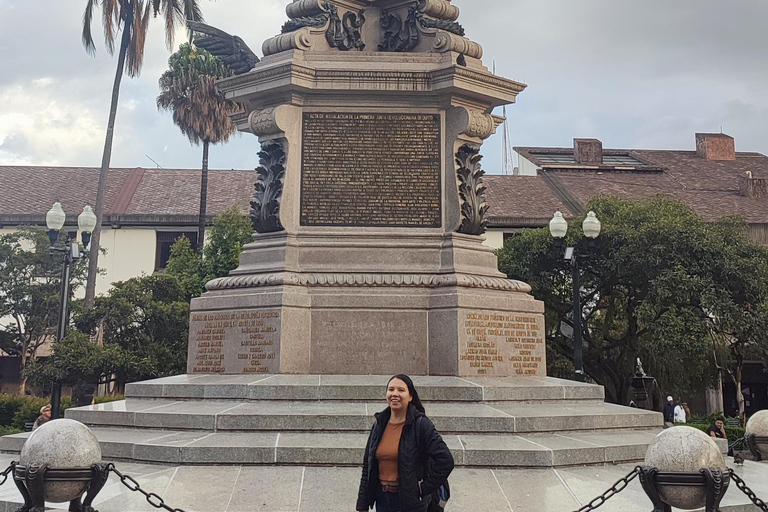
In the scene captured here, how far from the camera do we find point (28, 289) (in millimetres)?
33719

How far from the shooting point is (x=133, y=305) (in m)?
28.4

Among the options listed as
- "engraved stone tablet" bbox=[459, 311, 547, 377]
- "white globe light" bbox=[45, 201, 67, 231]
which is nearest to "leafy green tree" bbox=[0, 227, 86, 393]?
"white globe light" bbox=[45, 201, 67, 231]

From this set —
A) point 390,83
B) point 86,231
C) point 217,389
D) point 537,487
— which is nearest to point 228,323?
point 217,389

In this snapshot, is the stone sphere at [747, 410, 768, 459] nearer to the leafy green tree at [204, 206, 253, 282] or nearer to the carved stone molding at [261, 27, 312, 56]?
the carved stone molding at [261, 27, 312, 56]

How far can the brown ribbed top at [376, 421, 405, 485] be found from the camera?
18.3 ft

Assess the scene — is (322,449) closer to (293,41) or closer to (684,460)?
(684,460)

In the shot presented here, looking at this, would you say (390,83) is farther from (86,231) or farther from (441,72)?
(86,231)

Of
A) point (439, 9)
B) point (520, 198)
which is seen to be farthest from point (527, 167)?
point (439, 9)

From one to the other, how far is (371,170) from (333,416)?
4.63m

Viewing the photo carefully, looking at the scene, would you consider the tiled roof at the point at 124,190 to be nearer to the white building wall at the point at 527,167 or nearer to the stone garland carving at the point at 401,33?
the white building wall at the point at 527,167

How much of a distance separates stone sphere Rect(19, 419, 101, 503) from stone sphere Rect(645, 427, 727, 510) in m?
4.54

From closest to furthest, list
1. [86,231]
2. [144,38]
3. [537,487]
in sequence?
[537,487] < [86,231] < [144,38]

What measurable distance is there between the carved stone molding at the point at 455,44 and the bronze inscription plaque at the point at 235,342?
16.4 ft

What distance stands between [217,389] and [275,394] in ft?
2.83
